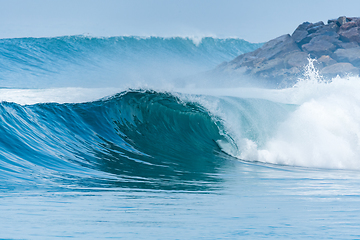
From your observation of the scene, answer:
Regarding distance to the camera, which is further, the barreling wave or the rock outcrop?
the rock outcrop

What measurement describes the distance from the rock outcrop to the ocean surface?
17.4m

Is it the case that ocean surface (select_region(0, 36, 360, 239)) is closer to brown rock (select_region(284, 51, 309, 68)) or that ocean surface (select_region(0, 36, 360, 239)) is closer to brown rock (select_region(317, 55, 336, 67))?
brown rock (select_region(317, 55, 336, 67))

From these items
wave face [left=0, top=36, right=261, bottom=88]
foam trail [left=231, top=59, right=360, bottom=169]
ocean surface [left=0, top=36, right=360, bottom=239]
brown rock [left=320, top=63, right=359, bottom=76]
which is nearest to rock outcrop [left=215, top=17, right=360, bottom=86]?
brown rock [left=320, top=63, right=359, bottom=76]

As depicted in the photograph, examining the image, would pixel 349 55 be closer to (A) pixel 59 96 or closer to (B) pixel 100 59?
(B) pixel 100 59

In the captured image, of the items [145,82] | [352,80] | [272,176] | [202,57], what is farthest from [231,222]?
[202,57]

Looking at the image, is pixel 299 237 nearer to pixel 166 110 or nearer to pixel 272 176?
pixel 272 176

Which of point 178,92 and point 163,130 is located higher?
point 178,92

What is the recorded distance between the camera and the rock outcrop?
89.9 ft

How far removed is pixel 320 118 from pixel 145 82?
162 inches

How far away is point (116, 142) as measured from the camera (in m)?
7.30

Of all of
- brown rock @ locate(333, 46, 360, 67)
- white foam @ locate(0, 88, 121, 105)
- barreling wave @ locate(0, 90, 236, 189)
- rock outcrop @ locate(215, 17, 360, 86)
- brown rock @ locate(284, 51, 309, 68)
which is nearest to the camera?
barreling wave @ locate(0, 90, 236, 189)

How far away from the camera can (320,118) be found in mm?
8484

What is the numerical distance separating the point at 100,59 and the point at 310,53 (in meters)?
17.7

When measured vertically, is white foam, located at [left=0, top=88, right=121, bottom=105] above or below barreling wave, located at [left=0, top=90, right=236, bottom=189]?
above
